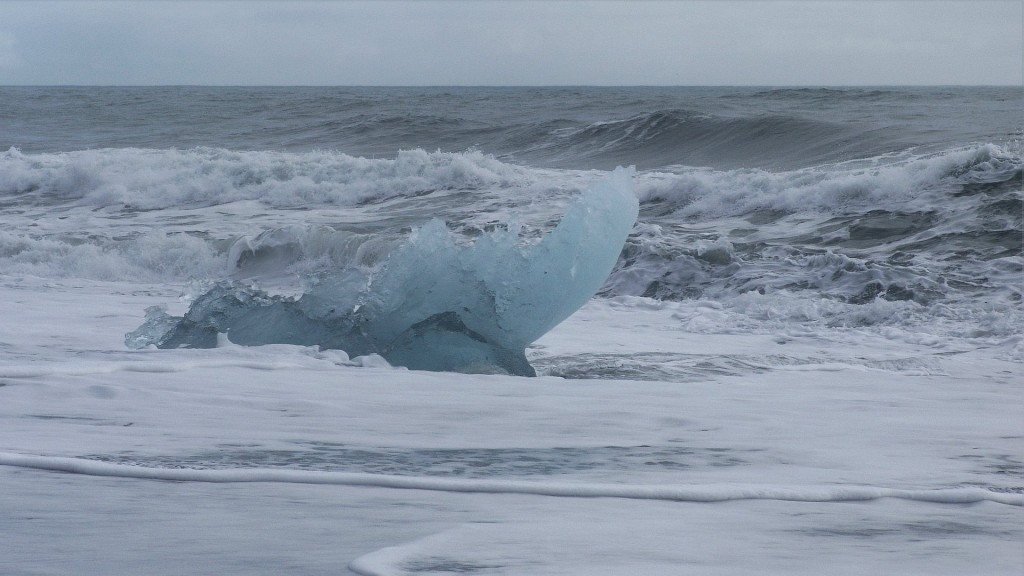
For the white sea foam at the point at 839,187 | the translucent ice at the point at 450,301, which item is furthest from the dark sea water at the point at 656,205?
the translucent ice at the point at 450,301

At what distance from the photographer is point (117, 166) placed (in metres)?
16.9

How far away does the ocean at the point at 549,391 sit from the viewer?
7.88 ft

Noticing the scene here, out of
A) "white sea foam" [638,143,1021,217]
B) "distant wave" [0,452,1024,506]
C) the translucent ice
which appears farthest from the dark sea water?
"distant wave" [0,452,1024,506]

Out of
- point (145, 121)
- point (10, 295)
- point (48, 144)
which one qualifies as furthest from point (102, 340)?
point (145, 121)

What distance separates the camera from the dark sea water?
8172mm

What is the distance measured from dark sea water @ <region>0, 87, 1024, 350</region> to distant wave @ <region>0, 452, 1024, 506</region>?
2.54 m

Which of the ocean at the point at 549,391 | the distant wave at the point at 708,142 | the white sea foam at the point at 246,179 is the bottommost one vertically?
the ocean at the point at 549,391

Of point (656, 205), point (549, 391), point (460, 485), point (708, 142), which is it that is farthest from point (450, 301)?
point (708, 142)

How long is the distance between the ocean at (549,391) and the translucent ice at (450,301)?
0.02 metres

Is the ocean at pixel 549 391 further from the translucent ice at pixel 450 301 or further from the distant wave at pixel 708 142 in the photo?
the distant wave at pixel 708 142

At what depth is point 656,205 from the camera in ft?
41.4

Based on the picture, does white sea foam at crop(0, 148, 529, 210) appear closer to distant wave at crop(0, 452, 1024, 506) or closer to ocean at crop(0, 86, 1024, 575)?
ocean at crop(0, 86, 1024, 575)

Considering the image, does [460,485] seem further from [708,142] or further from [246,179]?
[708,142]

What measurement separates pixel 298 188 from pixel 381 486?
42.9 feet
